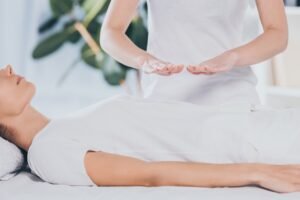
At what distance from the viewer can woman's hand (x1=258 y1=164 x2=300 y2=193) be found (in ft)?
4.75

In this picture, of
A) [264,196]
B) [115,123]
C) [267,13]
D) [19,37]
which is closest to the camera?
[264,196]

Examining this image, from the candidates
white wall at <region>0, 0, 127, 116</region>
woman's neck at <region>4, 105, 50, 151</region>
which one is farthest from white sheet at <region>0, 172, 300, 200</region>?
white wall at <region>0, 0, 127, 116</region>

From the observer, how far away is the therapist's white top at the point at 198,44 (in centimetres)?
195

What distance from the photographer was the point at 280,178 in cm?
146

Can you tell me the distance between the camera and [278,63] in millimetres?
3082

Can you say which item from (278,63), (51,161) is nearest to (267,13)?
(51,161)

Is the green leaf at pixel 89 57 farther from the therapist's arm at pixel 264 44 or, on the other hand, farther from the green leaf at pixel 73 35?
the therapist's arm at pixel 264 44

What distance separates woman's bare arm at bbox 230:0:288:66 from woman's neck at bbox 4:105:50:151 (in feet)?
1.98

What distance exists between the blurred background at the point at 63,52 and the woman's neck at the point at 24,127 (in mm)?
1961

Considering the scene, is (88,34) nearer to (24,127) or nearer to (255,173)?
(24,127)

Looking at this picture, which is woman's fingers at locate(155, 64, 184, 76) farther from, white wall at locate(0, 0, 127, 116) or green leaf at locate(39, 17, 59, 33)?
green leaf at locate(39, 17, 59, 33)

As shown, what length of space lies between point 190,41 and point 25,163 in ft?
2.11

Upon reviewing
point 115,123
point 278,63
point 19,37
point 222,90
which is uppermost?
point 115,123

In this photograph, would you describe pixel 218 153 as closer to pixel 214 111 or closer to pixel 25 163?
pixel 214 111
